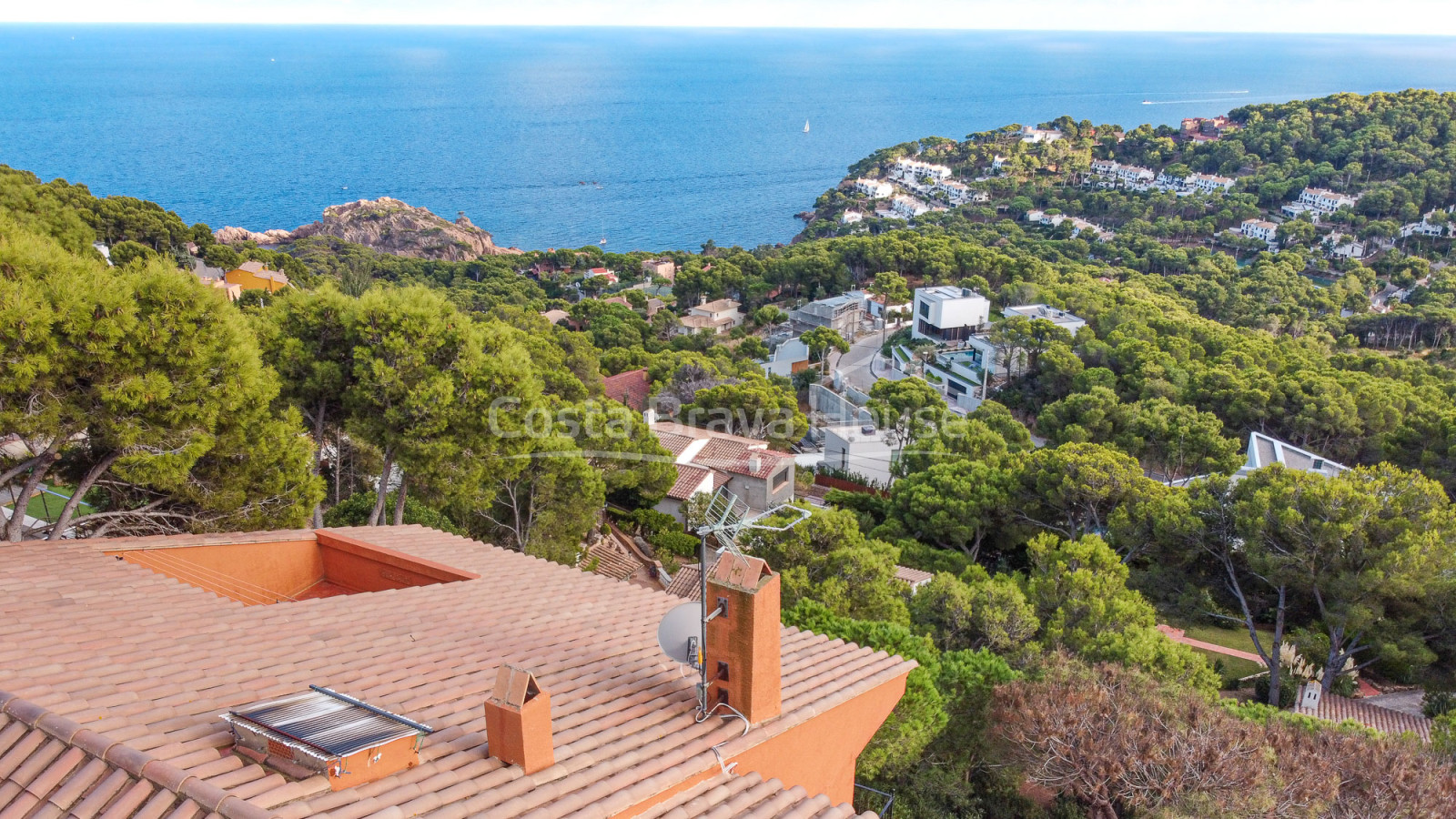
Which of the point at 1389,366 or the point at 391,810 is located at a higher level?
the point at 391,810

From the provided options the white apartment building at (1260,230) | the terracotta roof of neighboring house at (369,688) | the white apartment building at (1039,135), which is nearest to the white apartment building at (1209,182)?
the white apartment building at (1260,230)

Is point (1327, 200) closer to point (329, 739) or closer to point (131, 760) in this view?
point (329, 739)

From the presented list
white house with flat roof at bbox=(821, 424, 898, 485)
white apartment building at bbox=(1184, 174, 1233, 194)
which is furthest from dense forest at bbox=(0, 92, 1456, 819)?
white apartment building at bbox=(1184, 174, 1233, 194)

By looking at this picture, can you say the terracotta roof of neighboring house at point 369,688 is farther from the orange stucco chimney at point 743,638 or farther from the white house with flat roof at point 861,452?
the white house with flat roof at point 861,452

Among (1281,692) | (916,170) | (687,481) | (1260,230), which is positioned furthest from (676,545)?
(916,170)

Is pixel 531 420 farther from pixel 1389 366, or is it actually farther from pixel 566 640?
pixel 1389 366

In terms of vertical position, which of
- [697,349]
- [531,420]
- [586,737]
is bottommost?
[697,349]

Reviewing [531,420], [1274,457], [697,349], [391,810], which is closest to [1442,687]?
[1274,457]
